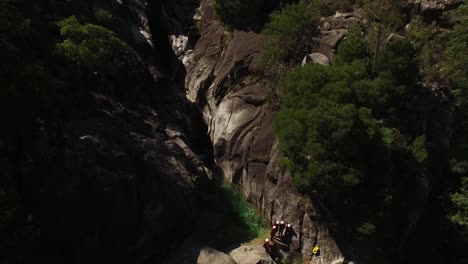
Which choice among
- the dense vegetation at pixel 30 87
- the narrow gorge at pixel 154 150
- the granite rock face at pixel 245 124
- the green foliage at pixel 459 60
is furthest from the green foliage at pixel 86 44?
the green foliage at pixel 459 60

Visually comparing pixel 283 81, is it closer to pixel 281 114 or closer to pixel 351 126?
pixel 281 114

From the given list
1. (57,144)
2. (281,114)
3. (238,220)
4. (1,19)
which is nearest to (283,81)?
(281,114)

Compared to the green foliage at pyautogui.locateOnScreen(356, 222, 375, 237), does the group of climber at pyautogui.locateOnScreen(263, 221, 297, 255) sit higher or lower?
lower

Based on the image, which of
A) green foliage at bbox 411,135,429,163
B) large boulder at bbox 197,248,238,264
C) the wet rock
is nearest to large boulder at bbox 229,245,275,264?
large boulder at bbox 197,248,238,264

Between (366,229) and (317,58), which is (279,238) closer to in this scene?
(366,229)

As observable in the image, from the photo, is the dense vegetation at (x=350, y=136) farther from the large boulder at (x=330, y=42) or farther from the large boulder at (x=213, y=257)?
the large boulder at (x=213, y=257)

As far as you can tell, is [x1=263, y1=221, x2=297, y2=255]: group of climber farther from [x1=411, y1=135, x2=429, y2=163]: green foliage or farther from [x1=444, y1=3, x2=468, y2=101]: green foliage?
[x1=444, y1=3, x2=468, y2=101]: green foliage
